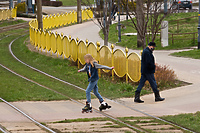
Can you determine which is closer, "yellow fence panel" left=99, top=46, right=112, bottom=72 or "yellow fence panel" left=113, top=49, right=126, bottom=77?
"yellow fence panel" left=113, top=49, right=126, bottom=77

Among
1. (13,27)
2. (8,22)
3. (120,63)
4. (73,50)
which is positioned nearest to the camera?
(120,63)

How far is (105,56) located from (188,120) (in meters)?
7.01

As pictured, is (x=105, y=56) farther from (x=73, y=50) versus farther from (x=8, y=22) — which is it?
(x=8, y=22)

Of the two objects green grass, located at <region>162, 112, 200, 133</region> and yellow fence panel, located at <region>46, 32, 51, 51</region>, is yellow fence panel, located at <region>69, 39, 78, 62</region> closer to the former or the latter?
yellow fence panel, located at <region>46, 32, 51, 51</region>

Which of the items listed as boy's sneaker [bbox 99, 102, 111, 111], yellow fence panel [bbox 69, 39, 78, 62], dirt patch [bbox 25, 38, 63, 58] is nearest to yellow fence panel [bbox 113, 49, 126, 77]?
boy's sneaker [bbox 99, 102, 111, 111]

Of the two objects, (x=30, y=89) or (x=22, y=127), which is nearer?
(x=22, y=127)

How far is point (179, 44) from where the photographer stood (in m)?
24.1

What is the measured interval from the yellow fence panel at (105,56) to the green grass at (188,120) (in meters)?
6.07

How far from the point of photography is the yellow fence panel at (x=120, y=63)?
48.6ft

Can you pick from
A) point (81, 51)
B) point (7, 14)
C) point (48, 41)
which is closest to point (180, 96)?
point (81, 51)

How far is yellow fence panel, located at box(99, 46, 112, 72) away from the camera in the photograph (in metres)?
15.8

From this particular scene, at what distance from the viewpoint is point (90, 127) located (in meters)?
9.35

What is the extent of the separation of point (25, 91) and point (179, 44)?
41.6 feet

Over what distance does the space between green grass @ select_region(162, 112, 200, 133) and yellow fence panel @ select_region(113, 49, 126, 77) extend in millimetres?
4968
